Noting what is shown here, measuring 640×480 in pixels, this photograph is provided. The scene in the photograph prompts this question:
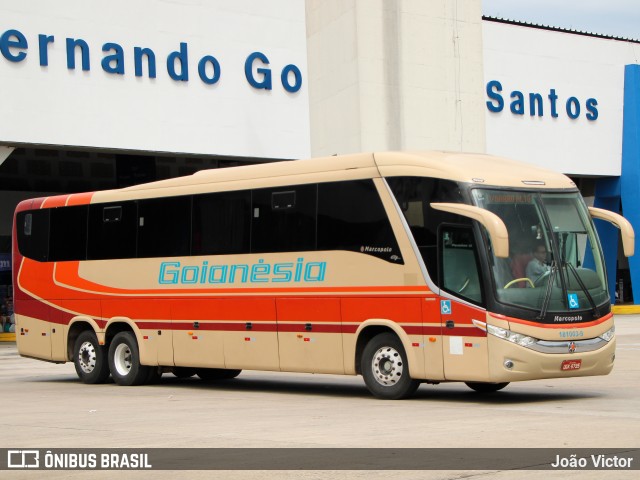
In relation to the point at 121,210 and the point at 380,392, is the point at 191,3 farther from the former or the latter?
the point at 380,392

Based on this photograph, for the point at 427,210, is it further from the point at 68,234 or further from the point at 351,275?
the point at 68,234

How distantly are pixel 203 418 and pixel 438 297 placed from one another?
3.43 metres

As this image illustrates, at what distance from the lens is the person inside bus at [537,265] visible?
14578mm

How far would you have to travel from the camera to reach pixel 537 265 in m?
14.6

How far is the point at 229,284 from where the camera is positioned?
17781 millimetres

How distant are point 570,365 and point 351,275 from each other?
319 centimetres

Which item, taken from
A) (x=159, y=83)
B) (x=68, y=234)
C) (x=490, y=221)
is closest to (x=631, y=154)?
(x=159, y=83)

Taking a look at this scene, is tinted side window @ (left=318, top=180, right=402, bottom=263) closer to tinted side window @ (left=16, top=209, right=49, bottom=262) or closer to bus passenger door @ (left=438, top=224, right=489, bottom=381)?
bus passenger door @ (left=438, top=224, right=489, bottom=381)

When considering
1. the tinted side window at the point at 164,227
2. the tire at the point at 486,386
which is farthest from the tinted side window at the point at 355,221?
the tinted side window at the point at 164,227

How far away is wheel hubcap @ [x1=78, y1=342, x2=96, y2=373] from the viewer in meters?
20.2

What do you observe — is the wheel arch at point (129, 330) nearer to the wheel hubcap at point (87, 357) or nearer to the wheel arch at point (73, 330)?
the wheel hubcap at point (87, 357)

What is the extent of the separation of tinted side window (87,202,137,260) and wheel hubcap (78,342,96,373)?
5.05ft

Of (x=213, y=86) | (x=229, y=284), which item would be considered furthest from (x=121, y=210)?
(x=213, y=86)

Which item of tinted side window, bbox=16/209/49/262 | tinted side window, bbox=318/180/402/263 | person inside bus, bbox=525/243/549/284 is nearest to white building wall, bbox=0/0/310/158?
tinted side window, bbox=16/209/49/262
